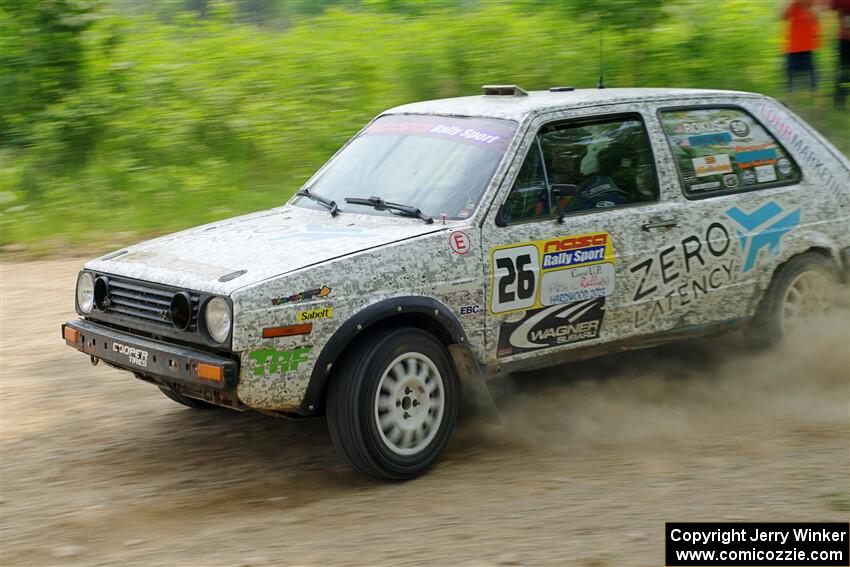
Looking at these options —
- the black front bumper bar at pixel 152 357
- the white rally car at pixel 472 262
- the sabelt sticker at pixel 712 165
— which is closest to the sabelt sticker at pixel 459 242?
the white rally car at pixel 472 262

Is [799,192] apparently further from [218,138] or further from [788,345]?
[218,138]

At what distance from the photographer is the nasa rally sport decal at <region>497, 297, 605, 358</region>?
17.6ft

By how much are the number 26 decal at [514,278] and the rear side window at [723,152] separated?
121 cm

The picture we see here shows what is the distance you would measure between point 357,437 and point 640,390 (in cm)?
230

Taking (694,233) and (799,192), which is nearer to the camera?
(694,233)

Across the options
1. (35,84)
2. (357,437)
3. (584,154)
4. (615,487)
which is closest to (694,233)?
(584,154)

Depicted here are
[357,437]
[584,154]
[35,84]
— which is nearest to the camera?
[357,437]

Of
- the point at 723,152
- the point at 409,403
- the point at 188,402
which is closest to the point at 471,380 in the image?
the point at 409,403

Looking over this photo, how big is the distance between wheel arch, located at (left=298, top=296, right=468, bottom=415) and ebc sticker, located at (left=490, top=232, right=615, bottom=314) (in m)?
0.27

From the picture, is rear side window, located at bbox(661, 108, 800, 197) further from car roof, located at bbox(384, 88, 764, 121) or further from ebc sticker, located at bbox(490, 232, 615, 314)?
ebc sticker, located at bbox(490, 232, 615, 314)

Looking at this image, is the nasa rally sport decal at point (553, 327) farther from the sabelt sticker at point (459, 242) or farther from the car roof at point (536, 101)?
the car roof at point (536, 101)

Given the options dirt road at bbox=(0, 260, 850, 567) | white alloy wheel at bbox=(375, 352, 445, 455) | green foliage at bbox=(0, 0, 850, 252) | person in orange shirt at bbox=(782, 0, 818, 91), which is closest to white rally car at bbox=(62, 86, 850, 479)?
white alloy wheel at bbox=(375, 352, 445, 455)

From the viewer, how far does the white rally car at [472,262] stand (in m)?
4.79

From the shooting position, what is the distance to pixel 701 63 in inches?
525
